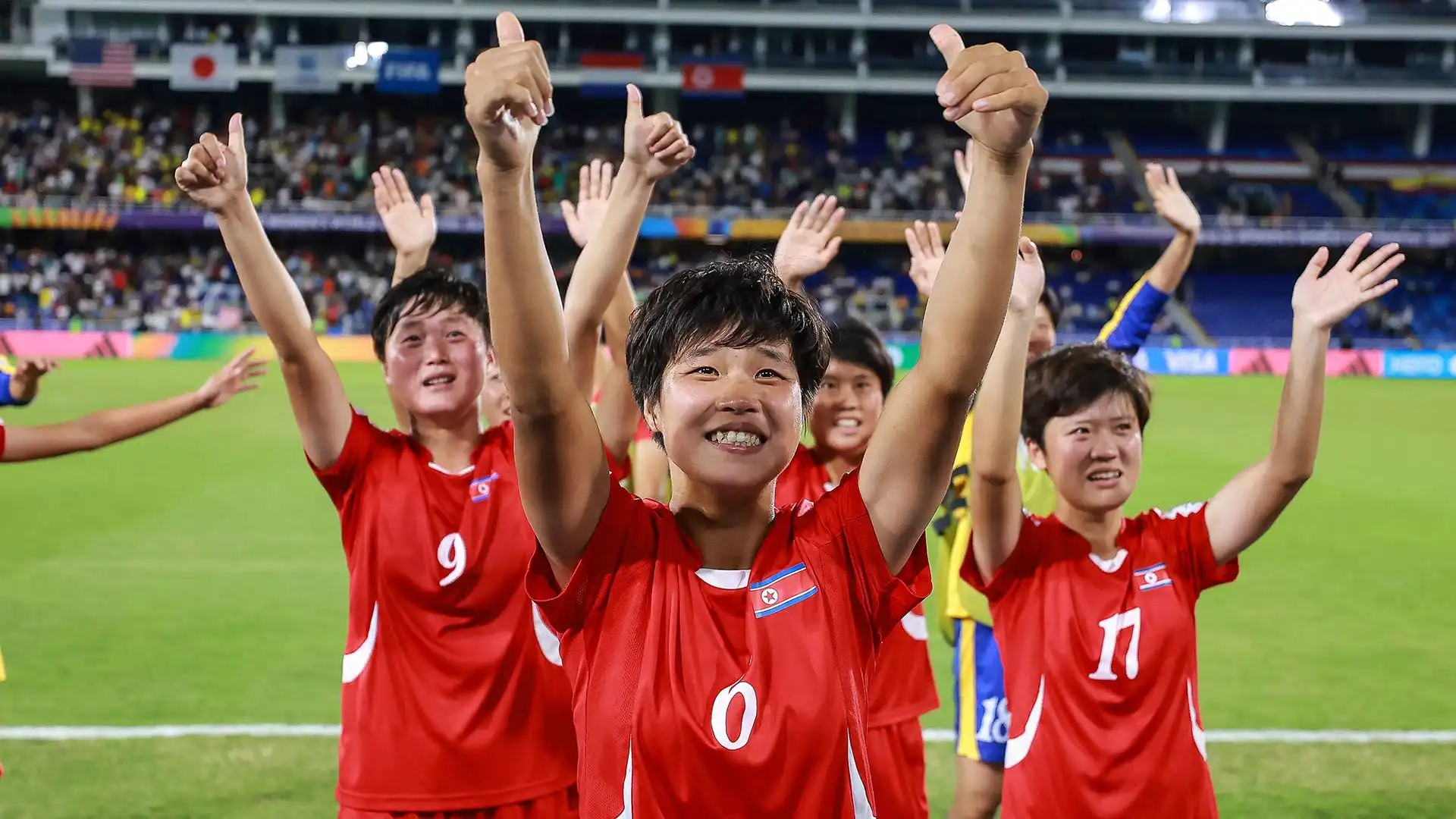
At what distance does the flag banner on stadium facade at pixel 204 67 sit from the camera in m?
39.1

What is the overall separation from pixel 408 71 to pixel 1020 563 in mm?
40100

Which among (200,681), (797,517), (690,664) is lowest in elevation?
(200,681)

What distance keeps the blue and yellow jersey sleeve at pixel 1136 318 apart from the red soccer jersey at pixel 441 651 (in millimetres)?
2855

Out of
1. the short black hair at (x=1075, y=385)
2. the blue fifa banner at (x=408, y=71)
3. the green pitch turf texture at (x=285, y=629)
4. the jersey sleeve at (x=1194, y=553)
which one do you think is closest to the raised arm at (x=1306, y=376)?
the jersey sleeve at (x=1194, y=553)

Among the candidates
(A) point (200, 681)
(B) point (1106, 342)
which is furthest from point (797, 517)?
(A) point (200, 681)

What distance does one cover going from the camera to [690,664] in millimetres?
2203

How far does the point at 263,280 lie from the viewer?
317cm

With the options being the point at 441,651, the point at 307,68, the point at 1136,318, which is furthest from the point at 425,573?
the point at 307,68

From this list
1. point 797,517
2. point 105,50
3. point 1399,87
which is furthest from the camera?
point 1399,87

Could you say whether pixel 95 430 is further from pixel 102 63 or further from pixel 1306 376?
pixel 102 63

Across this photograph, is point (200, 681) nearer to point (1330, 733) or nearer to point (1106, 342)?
point (1106, 342)

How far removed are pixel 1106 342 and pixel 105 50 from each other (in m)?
42.0

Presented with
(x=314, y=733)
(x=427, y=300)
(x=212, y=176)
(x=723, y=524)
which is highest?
(x=212, y=176)

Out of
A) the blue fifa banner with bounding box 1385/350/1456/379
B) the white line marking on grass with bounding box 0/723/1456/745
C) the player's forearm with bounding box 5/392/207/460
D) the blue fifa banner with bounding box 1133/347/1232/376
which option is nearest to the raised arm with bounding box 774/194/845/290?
the player's forearm with bounding box 5/392/207/460
